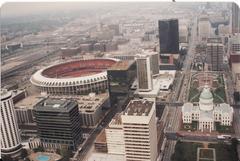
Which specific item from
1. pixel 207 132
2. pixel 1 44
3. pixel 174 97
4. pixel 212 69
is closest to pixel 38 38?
pixel 1 44

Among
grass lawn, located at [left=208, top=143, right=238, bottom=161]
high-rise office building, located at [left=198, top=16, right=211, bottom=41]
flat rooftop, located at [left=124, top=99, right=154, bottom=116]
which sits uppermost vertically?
high-rise office building, located at [left=198, top=16, right=211, bottom=41]

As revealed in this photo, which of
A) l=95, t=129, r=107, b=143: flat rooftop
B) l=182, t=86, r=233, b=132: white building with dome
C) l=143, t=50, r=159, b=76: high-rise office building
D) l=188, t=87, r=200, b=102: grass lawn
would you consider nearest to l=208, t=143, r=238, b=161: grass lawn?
l=182, t=86, r=233, b=132: white building with dome

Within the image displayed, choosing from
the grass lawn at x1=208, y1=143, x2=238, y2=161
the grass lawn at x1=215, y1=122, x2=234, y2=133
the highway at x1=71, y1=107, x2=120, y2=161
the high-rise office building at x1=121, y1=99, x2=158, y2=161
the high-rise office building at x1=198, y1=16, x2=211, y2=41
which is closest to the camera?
the high-rise office building at x1=121, y1=99, x2=158, y2=161

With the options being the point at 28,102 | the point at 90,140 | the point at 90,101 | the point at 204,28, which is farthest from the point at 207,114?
the point at 204,28

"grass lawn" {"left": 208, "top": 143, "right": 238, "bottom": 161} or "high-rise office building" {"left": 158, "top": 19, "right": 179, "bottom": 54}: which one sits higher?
"high-rise office building" {"left": 158, "top": 19, "right": 179, "bottom": 54}

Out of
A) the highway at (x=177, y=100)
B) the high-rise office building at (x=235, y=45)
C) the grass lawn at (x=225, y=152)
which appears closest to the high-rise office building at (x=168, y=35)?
the highway at (x=177, y=100)

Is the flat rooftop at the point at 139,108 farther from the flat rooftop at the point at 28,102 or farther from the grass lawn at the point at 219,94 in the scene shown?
the flat rooftop at the point at 28,102

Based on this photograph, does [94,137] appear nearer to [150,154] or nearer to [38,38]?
[150,154]

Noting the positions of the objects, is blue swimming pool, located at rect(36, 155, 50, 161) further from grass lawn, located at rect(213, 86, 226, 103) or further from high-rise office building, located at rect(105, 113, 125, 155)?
grass lawn, located at rect(213, 86, 226, 103)

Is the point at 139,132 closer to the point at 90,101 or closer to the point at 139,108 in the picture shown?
the point at 139,108
